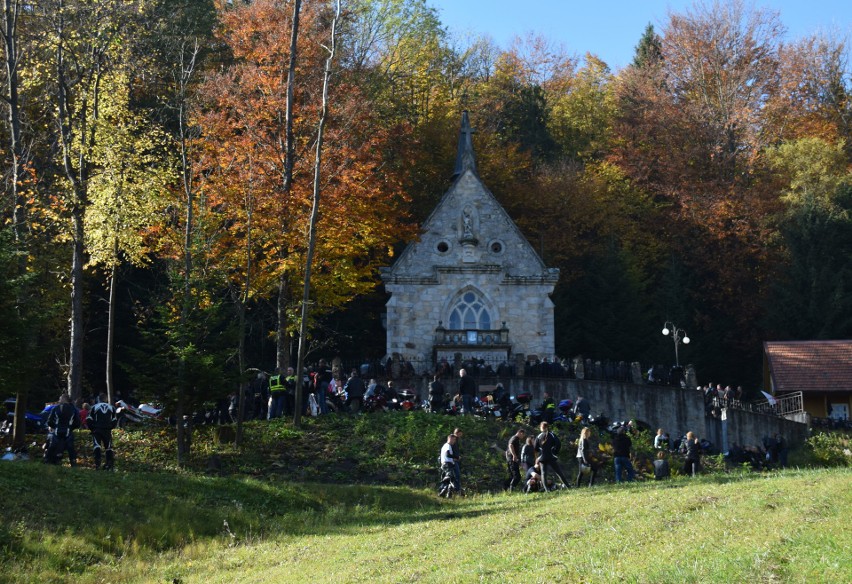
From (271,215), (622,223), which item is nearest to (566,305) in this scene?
(622,223)

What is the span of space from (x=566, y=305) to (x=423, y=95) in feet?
44.0

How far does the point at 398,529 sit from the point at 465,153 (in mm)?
28045

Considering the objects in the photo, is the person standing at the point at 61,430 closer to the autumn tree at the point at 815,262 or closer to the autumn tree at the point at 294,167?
the autumn tree at the point at 294,167

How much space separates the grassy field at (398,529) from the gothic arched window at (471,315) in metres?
18.8

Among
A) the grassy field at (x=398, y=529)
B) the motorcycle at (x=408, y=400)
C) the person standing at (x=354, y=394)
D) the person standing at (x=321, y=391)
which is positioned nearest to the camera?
the grassy field at (x=398, y=529)

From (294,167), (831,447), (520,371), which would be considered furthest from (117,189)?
(831,447)

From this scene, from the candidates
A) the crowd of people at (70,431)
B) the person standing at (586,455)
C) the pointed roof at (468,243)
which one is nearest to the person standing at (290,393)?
the crowd of people at (70,431)

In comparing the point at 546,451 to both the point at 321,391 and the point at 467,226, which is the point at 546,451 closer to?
the point at 321,391

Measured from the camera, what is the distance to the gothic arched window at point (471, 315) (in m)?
43.1

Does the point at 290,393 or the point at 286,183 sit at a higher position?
the point at 286,183

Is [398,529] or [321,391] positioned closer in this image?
[398,529]

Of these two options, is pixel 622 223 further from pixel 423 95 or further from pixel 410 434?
pixel 410 434

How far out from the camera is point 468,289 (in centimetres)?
4319

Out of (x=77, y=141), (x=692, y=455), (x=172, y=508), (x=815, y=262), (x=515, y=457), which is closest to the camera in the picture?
(x=172, y=508)
